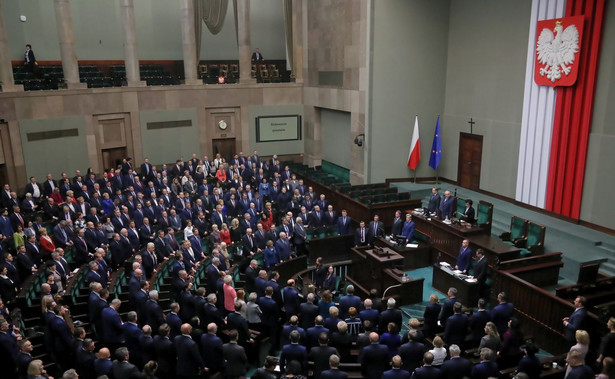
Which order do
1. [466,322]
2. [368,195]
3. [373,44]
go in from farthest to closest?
[373,44] → [368,195] → [466,322]

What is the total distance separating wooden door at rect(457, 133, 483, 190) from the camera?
15.8 meters

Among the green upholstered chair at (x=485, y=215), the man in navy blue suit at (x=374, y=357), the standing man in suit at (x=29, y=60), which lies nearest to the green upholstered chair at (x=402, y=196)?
the green upholstered chair at (x=485, y=215)

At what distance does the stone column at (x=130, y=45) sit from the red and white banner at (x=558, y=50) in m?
13.9

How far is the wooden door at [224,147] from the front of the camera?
21000 millimetres

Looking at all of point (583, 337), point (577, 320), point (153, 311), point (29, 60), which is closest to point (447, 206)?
point (577, 320)

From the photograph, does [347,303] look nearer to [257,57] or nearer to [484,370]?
[484,370]

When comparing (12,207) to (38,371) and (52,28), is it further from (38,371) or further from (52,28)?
(52,28)

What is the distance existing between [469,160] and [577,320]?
9411 mm

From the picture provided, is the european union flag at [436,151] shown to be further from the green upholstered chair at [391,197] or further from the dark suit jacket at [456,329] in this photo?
the dark suit jacket at [456,329]

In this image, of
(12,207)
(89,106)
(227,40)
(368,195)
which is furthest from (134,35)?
(368,195)

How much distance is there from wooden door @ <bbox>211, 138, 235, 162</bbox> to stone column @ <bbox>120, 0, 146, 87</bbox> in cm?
386

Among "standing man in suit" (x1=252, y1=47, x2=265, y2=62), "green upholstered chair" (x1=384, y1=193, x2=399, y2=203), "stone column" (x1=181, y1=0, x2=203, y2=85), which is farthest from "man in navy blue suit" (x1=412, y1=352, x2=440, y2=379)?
"standing man in suit" (x1=252, y1=47, x2=265, y2=62)

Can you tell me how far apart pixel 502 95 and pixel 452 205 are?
447 cm

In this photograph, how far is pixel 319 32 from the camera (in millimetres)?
19594
